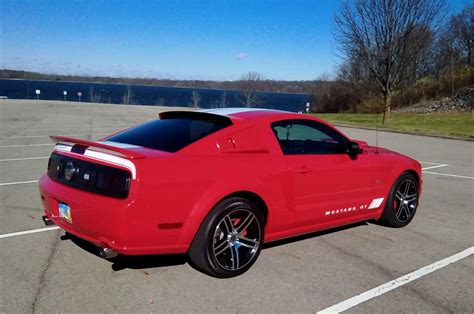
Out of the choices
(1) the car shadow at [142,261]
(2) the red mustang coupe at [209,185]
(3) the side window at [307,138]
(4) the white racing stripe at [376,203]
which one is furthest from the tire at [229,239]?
(4) the white racing stripe at [376,203]

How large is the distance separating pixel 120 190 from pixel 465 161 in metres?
11.5

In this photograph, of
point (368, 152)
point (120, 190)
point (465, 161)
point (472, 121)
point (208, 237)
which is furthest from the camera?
point (472, 121)

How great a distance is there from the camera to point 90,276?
3732mm

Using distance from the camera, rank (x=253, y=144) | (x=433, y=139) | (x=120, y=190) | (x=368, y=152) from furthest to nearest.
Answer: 1. (x=433, y=139)
2. (x=368, y=152)
3. (x=253, y=144)
4. (x=120, y=190)

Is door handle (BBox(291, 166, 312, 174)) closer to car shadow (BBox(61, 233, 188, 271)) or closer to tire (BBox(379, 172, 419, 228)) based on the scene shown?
car shadow (BBox(61, 233, 188, 271))

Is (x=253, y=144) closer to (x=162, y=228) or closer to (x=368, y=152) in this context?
(x=162, y=228)

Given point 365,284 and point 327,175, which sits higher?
point 327,175

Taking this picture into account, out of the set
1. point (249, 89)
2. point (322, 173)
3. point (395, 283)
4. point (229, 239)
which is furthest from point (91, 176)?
point (249, 89)

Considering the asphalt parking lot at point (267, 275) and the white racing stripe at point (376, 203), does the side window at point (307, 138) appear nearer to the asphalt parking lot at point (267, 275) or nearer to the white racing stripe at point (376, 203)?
the white racing stripe at point (376, 203)

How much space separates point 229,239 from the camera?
388 cm

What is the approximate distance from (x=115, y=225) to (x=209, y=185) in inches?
31.8

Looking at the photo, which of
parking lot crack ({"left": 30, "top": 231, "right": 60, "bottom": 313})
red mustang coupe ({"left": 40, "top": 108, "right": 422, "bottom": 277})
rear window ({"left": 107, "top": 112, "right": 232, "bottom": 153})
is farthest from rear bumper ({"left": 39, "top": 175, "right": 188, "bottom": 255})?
rear window ({"left": 107, "top": 112, "right": 232, "bottom": 153})

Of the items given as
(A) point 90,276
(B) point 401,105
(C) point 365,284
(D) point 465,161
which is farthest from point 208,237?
(B) point 401,105

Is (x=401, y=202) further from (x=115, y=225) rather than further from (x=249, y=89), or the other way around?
(x=249, y=89)
